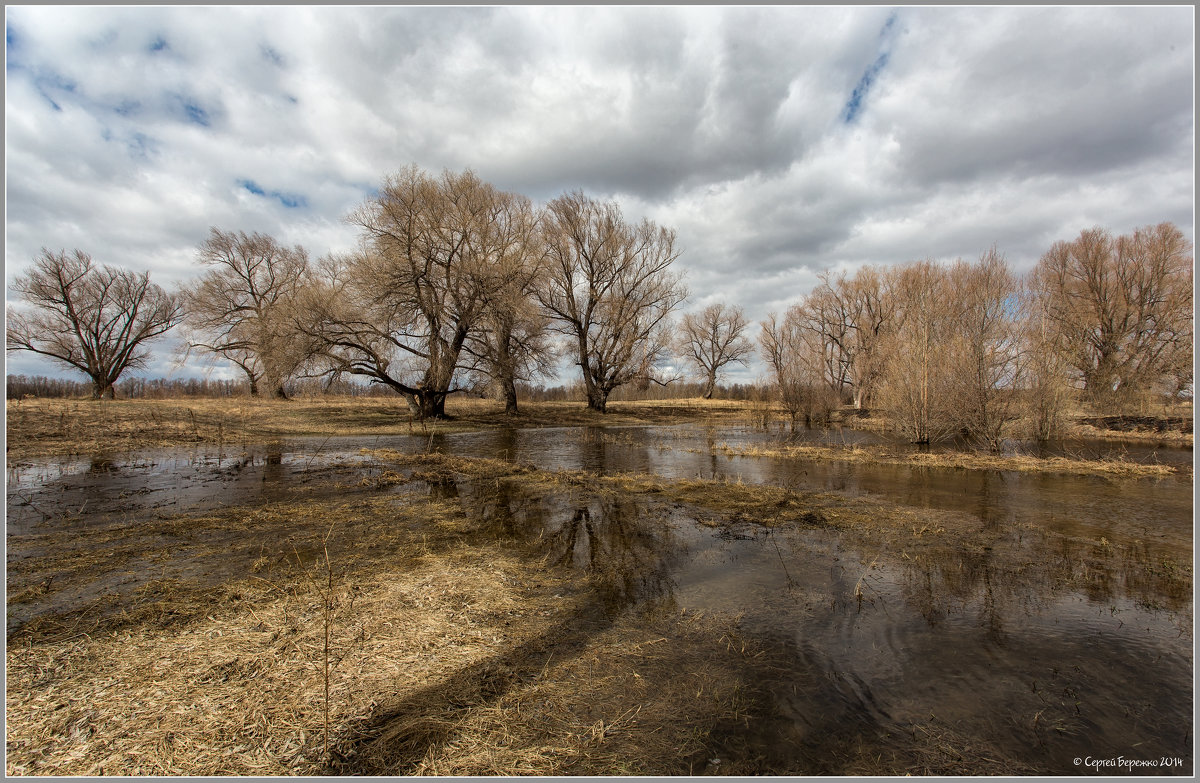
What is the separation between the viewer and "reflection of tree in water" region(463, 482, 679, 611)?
561 cm

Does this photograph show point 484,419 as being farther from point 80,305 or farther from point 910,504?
point 80,305

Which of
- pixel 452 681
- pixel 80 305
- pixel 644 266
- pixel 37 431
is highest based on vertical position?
pixel 644 266

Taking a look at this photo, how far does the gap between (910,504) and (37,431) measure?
89.4 ft

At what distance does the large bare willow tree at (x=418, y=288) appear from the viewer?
23.8 meters

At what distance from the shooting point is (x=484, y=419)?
29.1 metres

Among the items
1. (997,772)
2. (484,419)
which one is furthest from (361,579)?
(484,419)

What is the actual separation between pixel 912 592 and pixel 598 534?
4190 mm

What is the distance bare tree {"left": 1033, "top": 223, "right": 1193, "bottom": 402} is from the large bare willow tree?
31.5 meters

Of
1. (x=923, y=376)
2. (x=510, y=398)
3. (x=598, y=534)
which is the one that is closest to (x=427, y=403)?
(x=510, y=398)

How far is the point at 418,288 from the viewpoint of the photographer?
25031mm

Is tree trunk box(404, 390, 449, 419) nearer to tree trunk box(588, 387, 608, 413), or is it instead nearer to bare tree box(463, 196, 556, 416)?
bare tree box(463, 196, 556, 416)

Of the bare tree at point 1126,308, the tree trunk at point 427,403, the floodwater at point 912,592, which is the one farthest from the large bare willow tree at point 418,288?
the bare tree at point 1126,308

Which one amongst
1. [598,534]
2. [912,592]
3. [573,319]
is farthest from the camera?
[573,319]

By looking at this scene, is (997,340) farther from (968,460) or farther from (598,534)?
(598,534)
